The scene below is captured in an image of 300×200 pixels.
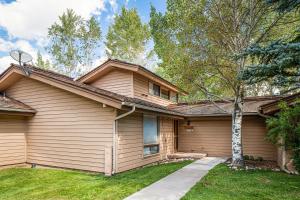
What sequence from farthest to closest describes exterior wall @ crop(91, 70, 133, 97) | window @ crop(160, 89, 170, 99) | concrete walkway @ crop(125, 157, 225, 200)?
window @ crop(160, 89, 170, 99) → exterior wall @ crop(91, 70, 133, 97) → concrete walkway @ crop(125, 157, 225, 200)

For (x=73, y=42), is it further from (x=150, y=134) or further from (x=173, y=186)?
(x=173, y=186)

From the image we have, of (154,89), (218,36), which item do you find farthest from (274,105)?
(154,89)

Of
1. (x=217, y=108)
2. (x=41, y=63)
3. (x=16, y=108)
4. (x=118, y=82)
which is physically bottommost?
(x=16, y=108)

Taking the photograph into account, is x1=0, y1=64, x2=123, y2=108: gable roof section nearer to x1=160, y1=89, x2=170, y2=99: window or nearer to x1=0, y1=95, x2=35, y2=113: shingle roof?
x1=0, y1=95, x2=35, y2=113: shingle roof

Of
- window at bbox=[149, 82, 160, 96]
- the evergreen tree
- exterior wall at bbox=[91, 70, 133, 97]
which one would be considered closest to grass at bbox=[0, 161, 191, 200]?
the evergreen tree

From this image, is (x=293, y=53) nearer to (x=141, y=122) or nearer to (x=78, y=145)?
(x=141, y=122)

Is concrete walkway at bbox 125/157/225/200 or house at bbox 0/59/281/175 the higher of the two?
house at bbox 0/59/281/175

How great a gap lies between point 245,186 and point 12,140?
9.39 m

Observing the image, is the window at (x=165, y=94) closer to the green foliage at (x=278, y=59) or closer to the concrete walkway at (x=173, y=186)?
the concrete walkway at (x=173, y=186)

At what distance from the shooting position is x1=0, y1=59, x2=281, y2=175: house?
349 inches

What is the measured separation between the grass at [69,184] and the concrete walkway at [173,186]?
0.28m

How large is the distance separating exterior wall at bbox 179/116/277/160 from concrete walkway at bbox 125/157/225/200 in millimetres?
4551

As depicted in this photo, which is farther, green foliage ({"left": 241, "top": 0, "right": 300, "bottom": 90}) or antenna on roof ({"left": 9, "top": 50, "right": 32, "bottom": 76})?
antenna on roof ({"left": 9, "top": 50, "right": 32, "bottom": 76})

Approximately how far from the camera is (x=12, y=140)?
10328 mm
